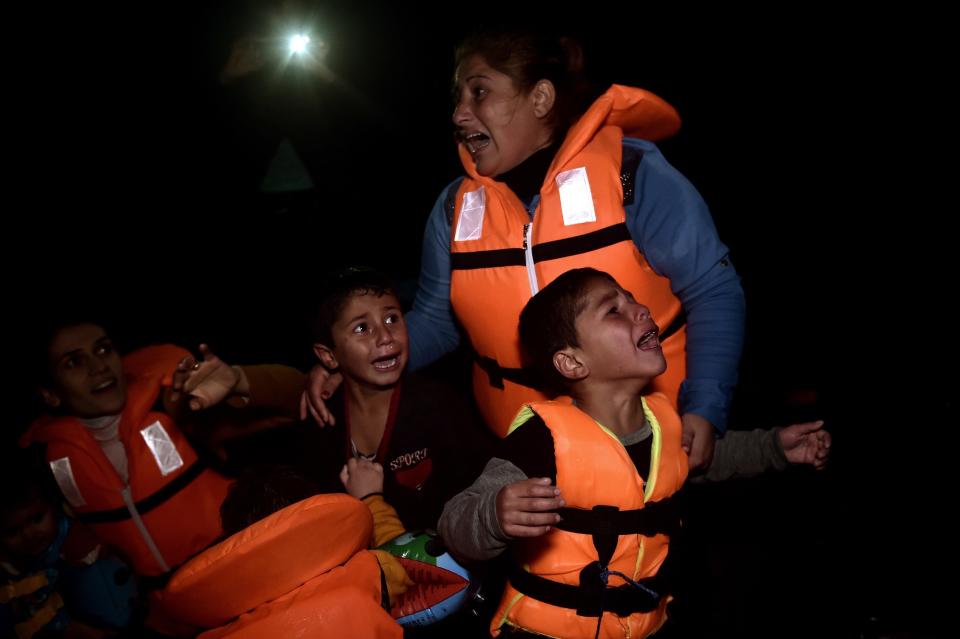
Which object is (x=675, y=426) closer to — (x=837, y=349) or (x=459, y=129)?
(x=459, y=129)

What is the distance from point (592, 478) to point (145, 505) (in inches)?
75.4

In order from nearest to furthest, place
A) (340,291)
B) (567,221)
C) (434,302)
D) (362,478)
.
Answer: (567,221) → (362,478) → (340,291) → (434,302)

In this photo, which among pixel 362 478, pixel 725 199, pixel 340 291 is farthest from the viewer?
pixel 725 199

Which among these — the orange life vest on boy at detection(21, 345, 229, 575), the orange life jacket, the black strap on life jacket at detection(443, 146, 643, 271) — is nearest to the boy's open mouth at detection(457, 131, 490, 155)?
the black strap on life jacket at detection(443, 146, 643, 271)

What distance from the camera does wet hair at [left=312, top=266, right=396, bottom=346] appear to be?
1.89 m

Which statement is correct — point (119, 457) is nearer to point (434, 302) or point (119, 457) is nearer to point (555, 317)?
point (434, 302)

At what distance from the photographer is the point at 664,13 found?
3.65 metres

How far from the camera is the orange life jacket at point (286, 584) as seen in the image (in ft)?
3.73

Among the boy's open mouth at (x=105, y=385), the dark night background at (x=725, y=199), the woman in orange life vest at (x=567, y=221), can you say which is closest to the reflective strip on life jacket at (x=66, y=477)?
the boy's open mouth at (x=105, y=385)

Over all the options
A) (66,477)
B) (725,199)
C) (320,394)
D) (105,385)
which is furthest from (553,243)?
(725,199)

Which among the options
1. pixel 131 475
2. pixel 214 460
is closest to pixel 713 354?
pixel 214 460

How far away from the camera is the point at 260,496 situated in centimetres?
140

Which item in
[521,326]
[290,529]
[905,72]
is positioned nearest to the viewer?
[290,529]

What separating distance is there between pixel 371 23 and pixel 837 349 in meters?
4.30
